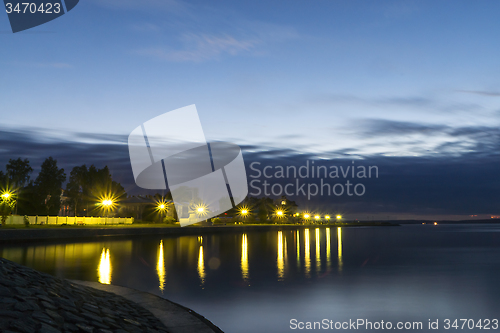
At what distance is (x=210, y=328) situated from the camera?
779 cm

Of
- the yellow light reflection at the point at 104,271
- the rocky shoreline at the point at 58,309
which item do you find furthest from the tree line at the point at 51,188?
the rocky shoreline at the point at 58,309

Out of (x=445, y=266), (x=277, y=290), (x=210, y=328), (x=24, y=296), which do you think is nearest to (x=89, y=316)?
(x=24, y=296)

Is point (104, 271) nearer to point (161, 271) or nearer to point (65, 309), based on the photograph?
point (161, 271)

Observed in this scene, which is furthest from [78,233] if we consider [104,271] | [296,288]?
[296,288]

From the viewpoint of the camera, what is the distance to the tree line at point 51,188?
74250mm

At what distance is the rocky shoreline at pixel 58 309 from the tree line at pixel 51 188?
5300 cm

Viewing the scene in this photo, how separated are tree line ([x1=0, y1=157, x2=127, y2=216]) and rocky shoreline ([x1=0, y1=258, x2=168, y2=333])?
174 feet

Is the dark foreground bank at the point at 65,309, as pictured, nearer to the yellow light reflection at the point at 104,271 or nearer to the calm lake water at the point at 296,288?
the calm lake water at the point at 296,288

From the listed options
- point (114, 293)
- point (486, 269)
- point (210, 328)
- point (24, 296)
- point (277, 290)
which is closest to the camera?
point (24, 296)

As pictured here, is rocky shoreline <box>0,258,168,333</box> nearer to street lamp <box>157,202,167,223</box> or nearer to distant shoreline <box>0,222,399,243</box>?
distant shoreline <box>0,222,399,243</box>

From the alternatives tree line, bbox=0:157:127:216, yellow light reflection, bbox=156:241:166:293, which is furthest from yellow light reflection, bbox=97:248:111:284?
tree line, bbox=0:157:127:216

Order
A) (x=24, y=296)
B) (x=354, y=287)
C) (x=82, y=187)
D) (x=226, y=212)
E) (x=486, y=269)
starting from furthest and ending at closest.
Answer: (x=226, y=212)
(x=82, y=187)
(x=486, y=269)
(x=354, y=287)
(x=24, y=296)

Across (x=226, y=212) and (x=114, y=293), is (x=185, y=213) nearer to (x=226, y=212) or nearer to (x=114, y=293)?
(x=226, y=212)

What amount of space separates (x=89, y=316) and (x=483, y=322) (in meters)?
10.6
